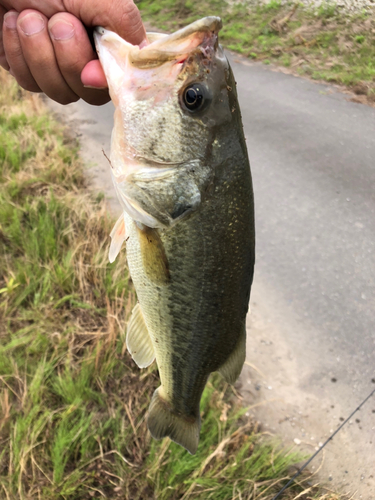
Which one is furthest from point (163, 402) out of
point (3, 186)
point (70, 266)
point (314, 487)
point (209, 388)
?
point (3, 186)

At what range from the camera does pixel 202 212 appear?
3.84 feet

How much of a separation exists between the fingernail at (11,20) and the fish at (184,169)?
0.91 ft

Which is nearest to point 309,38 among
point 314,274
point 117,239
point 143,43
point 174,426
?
point 314,274

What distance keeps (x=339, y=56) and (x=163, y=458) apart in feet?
23.1

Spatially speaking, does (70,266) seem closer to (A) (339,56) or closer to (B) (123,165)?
(B) (123,165)

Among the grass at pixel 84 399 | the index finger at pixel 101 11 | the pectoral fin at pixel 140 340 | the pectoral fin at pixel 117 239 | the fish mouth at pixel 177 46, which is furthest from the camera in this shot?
the grass at pixel 84 399

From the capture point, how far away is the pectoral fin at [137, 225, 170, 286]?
124 centimetres

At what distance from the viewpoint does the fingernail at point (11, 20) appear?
1238 mm

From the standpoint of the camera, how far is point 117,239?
4.56 ft

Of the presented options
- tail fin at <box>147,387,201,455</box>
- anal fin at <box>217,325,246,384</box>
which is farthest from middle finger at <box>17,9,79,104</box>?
tail fin at <box>147,387,201,455</box>

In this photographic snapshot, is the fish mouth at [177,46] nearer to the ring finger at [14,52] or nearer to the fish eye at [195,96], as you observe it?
the fish eye at [195,96]

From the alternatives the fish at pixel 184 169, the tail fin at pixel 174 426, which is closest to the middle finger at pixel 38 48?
the fish at pixel 184 169

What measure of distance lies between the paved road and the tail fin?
3.74 ft

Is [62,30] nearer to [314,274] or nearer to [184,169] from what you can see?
[184,169]
